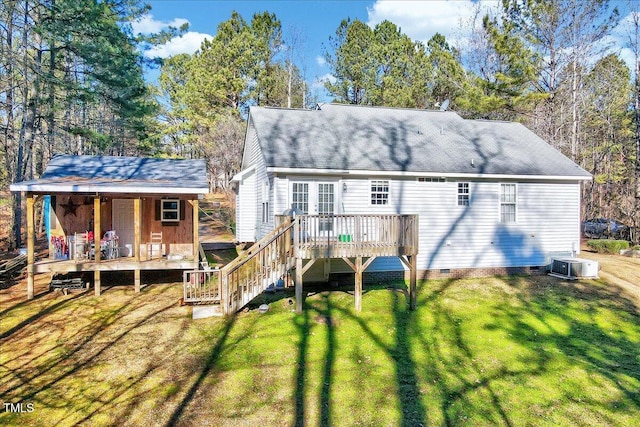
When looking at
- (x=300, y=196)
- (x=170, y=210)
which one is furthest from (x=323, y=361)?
(x=170, y=210)

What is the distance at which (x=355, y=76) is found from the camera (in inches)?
1220

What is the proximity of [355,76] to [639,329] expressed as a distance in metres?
25.7

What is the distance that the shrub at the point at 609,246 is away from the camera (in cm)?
1877

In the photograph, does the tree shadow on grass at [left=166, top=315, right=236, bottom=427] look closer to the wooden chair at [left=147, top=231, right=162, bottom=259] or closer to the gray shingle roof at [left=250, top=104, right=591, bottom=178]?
the wooden chair at [left=147, top=231, right=162, bottom=259]

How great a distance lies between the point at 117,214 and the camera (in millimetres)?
13016

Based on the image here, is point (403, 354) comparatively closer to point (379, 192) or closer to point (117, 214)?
point (379, 192)

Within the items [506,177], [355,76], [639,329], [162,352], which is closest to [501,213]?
[506,177]

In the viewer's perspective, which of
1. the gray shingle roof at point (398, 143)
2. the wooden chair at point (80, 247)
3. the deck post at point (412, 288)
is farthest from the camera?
the gray shingle roof at point (398, 143)

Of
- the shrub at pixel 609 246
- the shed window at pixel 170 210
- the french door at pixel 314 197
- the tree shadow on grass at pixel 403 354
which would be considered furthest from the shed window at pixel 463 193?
the shrub at pixel 609 246

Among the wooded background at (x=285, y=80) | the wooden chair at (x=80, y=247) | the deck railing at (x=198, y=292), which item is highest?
the wooded background at (x=285, y=80)

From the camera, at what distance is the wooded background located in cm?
1667

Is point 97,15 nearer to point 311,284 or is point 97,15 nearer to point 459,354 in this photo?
point 311,284

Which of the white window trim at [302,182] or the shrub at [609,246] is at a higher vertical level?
the white window trim at [302,182]

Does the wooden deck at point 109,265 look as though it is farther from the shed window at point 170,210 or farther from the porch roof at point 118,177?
the porch roof at point 118,177
